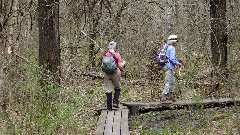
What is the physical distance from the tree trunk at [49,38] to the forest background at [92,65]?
0.20ft

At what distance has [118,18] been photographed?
1856 cm

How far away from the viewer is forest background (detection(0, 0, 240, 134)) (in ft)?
25.6

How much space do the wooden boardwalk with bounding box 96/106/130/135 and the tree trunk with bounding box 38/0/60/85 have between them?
1.89 m

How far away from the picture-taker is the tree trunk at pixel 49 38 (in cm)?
1155

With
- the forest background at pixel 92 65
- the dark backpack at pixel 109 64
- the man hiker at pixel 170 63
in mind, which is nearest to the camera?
the forest background at pixel 92 65

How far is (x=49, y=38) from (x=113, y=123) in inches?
134

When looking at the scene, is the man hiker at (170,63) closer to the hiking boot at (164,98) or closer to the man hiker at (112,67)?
the hiking boot at (164,98)

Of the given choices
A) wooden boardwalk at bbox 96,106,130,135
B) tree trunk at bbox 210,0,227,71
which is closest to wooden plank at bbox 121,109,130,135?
wooden boardwalk at bbox 96,106,130,135

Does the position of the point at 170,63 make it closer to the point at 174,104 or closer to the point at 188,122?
the point at 174,104

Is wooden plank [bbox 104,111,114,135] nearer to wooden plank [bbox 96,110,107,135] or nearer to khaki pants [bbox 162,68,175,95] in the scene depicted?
wooden plank [bbox 96,110,107,135]

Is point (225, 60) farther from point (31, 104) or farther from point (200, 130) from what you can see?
point (31, 104)

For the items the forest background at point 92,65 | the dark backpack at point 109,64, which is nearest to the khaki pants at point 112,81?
the dark backpack at point 109,64

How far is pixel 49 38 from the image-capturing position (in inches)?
460

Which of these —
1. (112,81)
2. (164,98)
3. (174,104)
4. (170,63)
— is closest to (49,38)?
(112,81)
